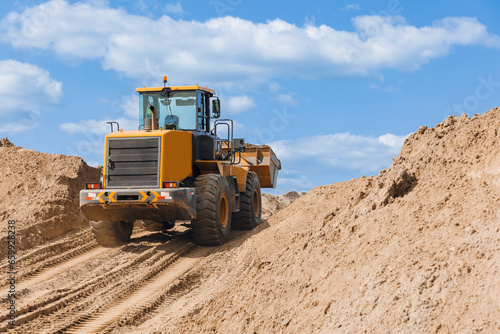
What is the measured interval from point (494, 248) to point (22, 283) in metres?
8.00

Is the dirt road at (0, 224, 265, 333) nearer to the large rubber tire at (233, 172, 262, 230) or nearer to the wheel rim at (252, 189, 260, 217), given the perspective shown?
the large rubber tire at (233, 172, 262, 230)

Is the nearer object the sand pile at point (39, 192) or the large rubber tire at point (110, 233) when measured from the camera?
the large rubber tire at point (110, 233)

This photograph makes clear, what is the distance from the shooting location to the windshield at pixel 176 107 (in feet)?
41.7

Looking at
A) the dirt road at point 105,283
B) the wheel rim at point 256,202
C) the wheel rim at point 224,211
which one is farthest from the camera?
the wheel rim at point 256,202

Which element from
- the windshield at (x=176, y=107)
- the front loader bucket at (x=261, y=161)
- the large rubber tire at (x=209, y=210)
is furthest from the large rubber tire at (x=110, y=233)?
the front loader bucket at (x=261, y=161)

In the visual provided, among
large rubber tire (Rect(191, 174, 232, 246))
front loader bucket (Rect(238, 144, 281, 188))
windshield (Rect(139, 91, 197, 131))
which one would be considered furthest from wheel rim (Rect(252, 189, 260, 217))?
windshield (Rect(139, 91, 197, 131))

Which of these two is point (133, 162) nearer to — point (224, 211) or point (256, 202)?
point (224, 211)

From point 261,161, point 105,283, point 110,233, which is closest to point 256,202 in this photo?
point 261,161

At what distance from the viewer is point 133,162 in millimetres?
11711

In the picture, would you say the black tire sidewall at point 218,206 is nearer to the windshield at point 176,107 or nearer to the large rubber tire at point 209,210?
the large rubber tire at point 209,210

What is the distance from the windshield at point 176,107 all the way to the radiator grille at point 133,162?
1152 mm

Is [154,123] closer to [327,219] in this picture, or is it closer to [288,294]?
[327,219]

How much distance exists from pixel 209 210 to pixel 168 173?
1.19m

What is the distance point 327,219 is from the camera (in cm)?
803
